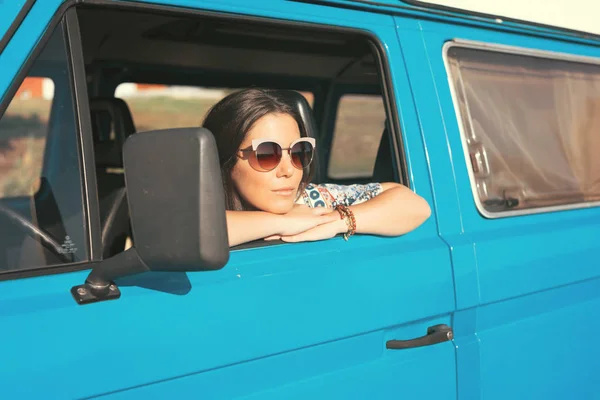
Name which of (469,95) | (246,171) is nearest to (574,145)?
(469,95)

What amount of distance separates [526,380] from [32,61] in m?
1.66

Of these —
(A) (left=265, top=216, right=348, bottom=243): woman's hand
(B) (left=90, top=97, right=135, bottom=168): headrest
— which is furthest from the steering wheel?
(B) (left=90, top=97, right=135, bottom=168): headrest

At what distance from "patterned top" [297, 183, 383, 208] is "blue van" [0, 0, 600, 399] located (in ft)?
0.52

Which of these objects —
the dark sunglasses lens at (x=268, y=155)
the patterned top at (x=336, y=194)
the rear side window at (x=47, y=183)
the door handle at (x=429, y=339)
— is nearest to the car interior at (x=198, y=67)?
the patterned top at (x=336, y=194)

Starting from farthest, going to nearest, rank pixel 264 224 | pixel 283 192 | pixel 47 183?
pixel 283 192
pixel 264 224
pixel 47 183

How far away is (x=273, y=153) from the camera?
81.5 inches

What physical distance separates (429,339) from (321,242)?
1.32 ft

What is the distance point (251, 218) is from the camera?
1.90m

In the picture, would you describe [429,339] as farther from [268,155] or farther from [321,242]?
[268,155]

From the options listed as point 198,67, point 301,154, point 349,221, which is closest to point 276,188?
point 301,154

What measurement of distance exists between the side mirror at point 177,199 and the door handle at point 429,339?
785mm

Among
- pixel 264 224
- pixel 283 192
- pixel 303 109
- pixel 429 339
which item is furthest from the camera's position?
pixel 303 109

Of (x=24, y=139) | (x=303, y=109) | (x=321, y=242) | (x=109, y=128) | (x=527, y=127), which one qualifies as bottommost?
(x=321, y=242)

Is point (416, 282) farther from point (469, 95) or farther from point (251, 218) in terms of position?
point (469, 95)
